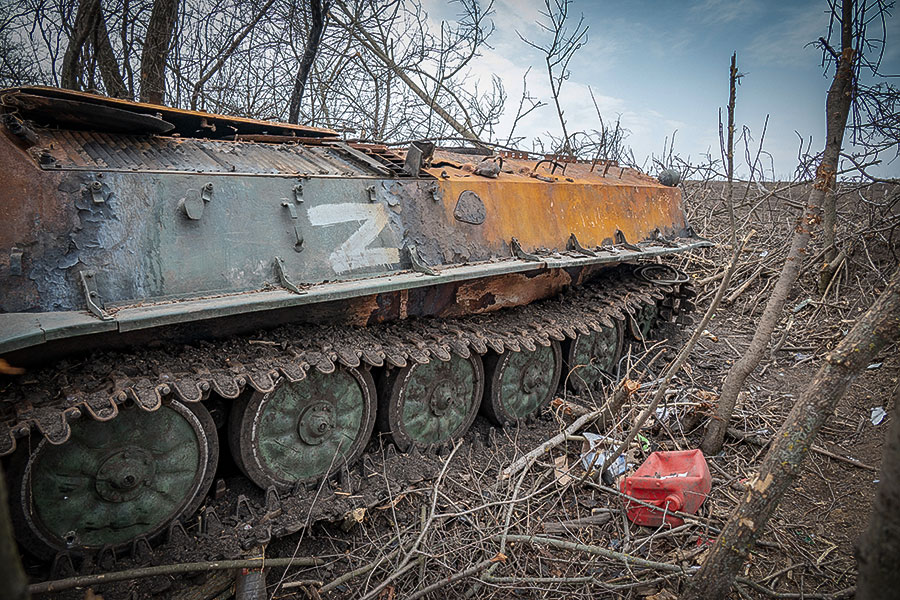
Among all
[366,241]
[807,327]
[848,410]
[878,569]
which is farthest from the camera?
[807,327]

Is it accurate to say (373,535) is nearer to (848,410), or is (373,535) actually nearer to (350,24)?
(848,410)

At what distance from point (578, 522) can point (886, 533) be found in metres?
2.38

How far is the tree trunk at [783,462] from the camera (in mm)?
2230

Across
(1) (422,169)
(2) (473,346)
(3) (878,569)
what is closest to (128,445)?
(2) (473,346)

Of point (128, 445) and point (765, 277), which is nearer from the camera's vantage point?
point (128, 445)

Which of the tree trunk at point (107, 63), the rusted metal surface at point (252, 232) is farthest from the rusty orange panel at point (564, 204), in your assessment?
the tree trunk at point (107, 63)

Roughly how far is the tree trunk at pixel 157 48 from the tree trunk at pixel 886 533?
7.89 meters

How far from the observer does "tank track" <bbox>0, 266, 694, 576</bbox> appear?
2.43 metres

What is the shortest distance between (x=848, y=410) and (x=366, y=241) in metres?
4.61

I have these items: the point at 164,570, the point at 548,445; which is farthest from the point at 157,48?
the point at 548,445

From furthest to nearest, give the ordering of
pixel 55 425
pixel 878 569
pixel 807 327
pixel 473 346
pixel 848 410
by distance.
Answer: pixel 807 327 < pixel 848 410 < pixel 473 346 < pixel 55 425 < pixel 878 569

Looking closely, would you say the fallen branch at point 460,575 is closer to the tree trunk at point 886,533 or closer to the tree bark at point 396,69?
the tree trunk at point 886,533

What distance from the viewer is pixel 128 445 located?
2795 millimetres

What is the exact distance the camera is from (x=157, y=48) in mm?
6879
